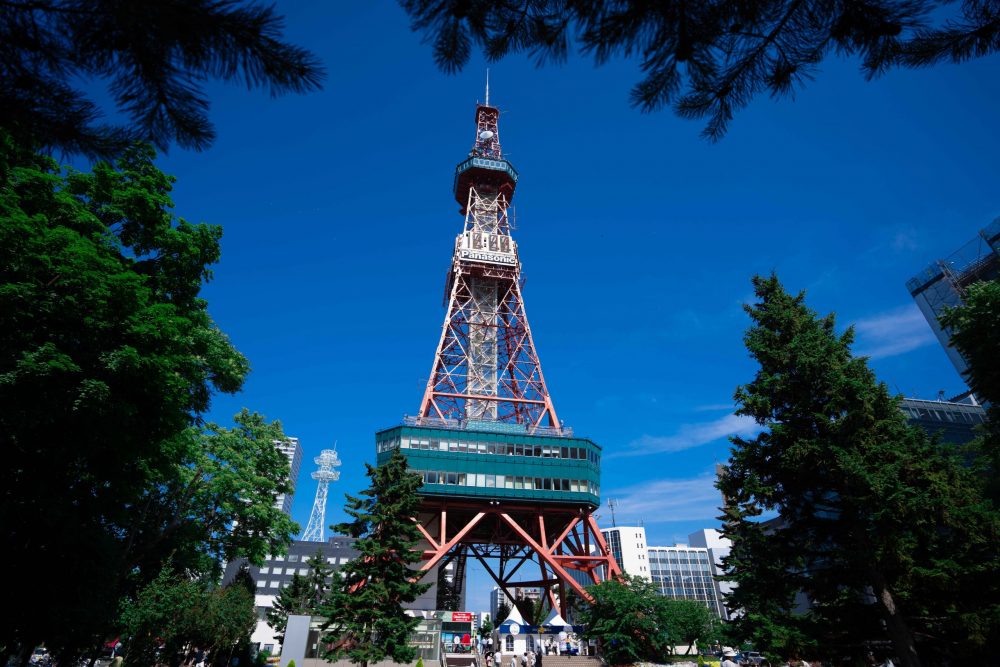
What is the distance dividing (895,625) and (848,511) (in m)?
3.15

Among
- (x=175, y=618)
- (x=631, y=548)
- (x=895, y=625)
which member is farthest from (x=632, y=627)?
(x=631, y=548)

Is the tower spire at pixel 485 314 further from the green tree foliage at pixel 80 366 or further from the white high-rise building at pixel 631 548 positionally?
the white high-rise building at pixel 631 548

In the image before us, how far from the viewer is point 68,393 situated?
12.4 m

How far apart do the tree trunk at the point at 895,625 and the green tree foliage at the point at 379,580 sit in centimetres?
1787

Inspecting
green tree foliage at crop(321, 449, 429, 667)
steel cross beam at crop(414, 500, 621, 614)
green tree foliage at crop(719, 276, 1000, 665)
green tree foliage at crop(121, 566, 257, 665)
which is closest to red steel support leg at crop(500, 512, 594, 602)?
steel cross beam at crop(414, 500, 621, 614)

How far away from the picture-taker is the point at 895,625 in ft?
48.6

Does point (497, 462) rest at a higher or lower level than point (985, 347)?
higher

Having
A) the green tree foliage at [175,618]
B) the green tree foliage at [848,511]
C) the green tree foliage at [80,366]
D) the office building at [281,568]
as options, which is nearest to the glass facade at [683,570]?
the office building at [281,568]

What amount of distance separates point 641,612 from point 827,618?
14489mm

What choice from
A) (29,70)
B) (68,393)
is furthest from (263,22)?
(68,393)

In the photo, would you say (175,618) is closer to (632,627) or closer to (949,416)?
(632,627)

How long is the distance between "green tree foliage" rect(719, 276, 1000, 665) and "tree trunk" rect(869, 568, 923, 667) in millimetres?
30

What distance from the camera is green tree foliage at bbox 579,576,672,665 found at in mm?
28141

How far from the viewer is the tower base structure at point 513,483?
41.6 m
